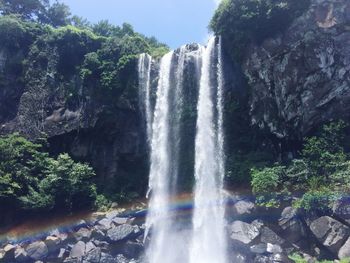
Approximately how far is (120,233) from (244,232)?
20.5 ft

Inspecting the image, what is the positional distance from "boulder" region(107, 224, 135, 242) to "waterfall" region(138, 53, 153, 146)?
6537 millimetres

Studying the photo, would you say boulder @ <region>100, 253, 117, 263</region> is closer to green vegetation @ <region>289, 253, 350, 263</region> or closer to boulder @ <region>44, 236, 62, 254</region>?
boulder @ <region>44, 236, 62, 254</region>

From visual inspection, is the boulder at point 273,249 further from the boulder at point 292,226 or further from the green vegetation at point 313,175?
the green vegetation at point 313,175

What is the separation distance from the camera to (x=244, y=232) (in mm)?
18094

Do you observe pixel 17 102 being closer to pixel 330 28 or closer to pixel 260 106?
pixel 260 106

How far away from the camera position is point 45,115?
26.5 m

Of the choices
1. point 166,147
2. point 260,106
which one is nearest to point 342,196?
point 260,106

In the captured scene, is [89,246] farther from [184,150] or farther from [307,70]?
[307,70]

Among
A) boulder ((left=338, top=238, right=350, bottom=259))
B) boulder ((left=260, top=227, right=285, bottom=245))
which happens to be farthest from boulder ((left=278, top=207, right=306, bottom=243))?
boulder ((left=338, top=238, right=350, bottom=259))

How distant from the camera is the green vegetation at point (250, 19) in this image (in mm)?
21578

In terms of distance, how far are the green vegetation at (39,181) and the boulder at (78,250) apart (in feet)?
11.8

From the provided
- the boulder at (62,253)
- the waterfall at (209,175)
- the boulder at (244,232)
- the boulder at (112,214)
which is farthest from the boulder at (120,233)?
the boulder at (244,232)

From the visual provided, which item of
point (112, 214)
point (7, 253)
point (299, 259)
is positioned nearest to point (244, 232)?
point (299, 259)

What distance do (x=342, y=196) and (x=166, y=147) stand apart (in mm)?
10918
